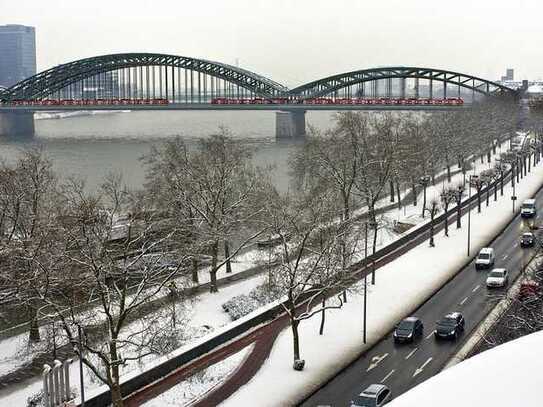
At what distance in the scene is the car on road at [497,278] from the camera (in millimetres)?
33500

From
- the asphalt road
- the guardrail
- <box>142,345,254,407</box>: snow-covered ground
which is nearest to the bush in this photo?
the guardrail

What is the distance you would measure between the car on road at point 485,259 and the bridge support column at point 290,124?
9472 cm

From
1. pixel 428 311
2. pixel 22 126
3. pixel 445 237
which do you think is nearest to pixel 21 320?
pixel 428 311

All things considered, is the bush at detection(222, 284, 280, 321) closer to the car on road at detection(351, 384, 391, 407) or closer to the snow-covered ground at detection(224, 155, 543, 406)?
the snow-covered ground at detection(224, 155, 543, 406)

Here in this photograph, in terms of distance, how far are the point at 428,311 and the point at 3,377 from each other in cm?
1610

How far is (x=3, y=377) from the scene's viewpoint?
2589 cm

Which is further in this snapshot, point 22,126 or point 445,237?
point 22,126

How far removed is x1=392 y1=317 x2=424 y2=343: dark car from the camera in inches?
1069

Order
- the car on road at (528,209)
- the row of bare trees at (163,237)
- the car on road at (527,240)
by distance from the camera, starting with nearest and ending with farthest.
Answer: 1. the row of bare trees at (163,237)
2. the car on road at (527,240)
3. the car on road at (528,209)

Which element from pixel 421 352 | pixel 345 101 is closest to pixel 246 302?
pixel 421 352

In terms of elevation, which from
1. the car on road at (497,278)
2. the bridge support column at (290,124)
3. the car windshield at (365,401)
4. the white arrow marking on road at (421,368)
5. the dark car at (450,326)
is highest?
the bridge support column at (290,124)

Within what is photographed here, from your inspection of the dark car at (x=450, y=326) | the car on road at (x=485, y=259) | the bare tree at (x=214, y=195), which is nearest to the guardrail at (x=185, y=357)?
the dark car at (x=450, y=326)

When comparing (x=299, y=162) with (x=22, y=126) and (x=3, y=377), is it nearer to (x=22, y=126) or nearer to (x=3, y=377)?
(x=3, y=377)

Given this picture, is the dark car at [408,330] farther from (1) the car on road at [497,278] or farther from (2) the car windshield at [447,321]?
(1) the car on road at [497,278]
